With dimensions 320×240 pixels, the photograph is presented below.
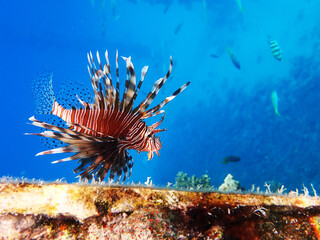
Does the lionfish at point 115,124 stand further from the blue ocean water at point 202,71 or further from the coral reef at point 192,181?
the coral reef at point 192,181

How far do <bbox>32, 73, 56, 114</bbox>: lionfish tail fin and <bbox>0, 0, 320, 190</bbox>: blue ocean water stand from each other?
1607 mm

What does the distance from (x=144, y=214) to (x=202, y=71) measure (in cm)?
5697

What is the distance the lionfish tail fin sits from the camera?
Answer: 3023 mm

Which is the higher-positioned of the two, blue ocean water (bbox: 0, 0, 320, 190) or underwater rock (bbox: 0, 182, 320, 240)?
blue ocean water (bbox: 0, 0, 320, 190)

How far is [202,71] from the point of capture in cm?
5566

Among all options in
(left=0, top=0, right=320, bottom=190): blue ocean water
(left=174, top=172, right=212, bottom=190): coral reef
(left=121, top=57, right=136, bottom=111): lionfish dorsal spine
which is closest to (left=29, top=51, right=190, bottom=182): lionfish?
(left=121, top=57, right=136, bottom=111): lionfish dorsal spine

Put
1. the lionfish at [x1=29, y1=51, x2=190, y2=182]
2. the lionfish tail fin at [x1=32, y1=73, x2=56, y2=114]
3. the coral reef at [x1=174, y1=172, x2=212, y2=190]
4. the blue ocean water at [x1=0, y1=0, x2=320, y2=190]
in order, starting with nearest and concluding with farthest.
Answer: the lionfish at [x1=29, y1=51, x2=190, y2=182], the lionfish tail fin at [x1=32, y1=73, x2=56, y2=114], the coral reef at [x1=174, y1=172, x2=212, y2=190], the blue ocean water at [x1=0, y1=0, x2=320, y2=190]

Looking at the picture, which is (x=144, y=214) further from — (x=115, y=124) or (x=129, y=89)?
(x=129, y=89)

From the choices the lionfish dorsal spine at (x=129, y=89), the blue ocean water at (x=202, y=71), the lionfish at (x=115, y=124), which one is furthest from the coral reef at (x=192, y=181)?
the lionfish dorsal spine at (x=129, y=89)

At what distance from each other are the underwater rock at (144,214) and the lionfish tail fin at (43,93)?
5.51 feet

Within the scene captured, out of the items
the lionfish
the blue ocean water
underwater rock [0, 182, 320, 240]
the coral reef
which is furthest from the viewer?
the blue ocean water

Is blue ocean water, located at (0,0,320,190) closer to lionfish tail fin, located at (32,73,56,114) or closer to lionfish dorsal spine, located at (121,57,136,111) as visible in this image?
lionfish tail fin, located at (32,73,56,114)

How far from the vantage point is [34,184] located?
5.22 feet

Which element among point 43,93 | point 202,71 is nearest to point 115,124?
point 43,93
